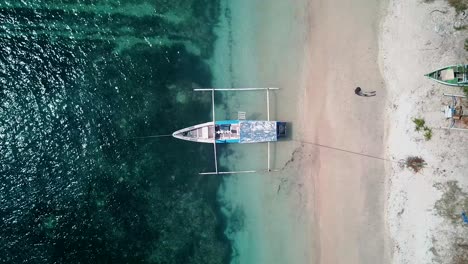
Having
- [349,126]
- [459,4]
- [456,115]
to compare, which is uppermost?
[459,4]

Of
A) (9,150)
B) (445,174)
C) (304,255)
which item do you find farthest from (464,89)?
(9,150)

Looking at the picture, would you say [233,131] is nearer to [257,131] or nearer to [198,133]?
[257,131]

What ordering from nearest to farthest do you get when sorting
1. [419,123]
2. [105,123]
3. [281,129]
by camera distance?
[419,123] → [281,129] → [105,123]

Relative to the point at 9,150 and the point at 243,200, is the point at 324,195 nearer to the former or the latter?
the point at 243,200

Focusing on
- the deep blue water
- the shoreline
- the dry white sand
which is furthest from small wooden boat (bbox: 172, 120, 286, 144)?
the dry white sand

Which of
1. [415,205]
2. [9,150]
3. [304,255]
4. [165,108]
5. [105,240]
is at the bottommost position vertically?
[304,255]

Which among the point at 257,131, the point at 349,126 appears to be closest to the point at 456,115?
the point at 349,126

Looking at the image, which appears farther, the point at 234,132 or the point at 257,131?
the point at 234,132
